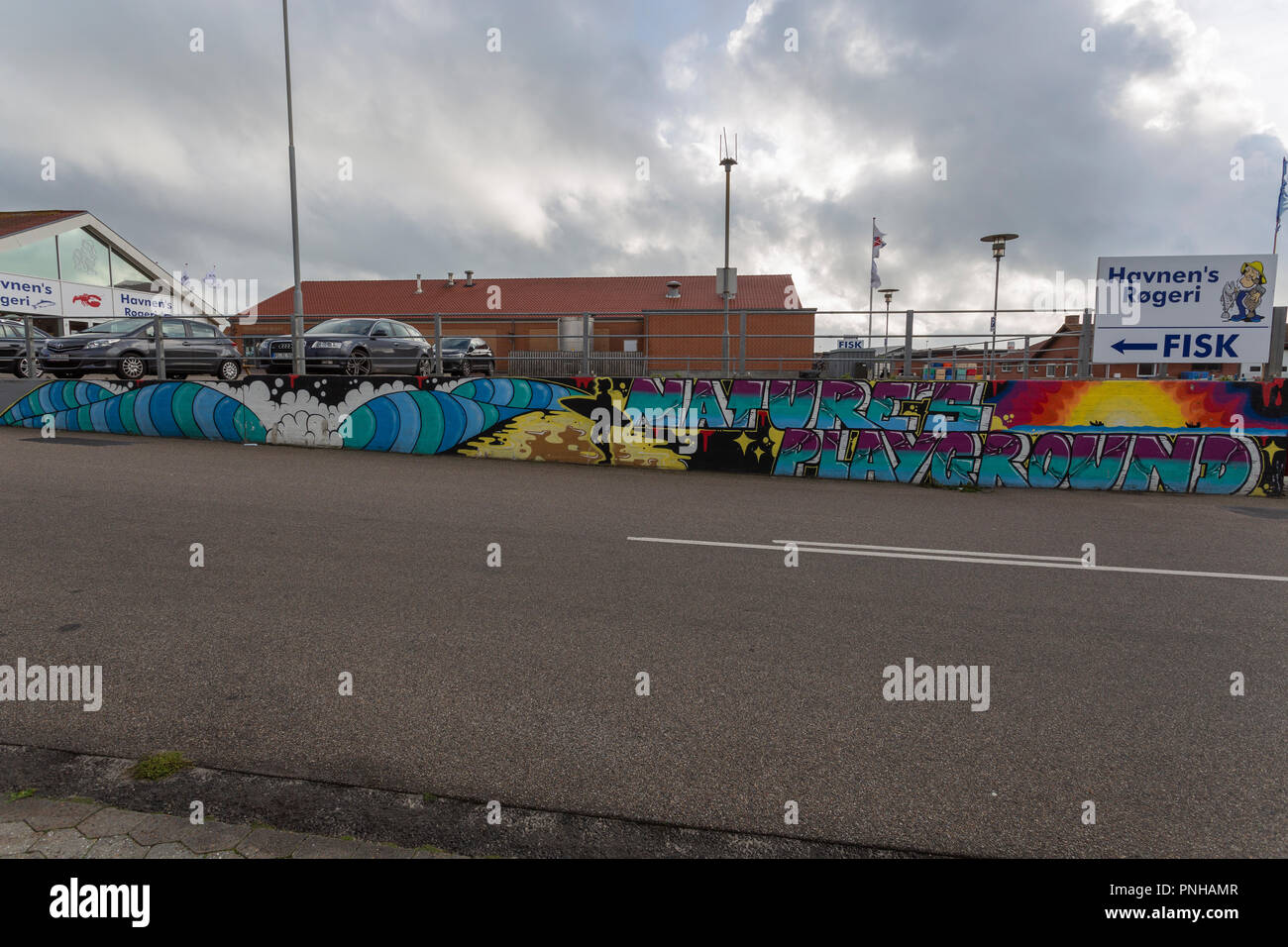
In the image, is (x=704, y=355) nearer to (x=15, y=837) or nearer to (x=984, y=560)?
(x=984, y=560)

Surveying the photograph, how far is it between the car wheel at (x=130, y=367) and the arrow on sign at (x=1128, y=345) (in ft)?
59.9

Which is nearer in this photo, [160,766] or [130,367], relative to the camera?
[160,766]

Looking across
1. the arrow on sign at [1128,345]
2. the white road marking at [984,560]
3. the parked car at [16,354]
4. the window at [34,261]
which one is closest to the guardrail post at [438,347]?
the white road marking at [984,560]

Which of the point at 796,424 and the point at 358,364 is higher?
the point at 358,364

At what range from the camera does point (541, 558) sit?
257 inches

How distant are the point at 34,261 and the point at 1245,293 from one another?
40.0m

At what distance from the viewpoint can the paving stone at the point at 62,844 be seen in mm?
2572

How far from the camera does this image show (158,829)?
2707mm

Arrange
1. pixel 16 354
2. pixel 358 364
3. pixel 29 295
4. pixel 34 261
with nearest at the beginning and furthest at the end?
pixel 358 364
pixel 16 354
pixel 29 295
pixel 34 261

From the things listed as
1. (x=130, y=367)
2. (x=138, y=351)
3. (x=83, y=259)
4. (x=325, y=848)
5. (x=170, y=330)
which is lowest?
(x=325, y=848)

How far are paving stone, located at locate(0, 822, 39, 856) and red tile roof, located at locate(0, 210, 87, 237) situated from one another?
36.1 meters

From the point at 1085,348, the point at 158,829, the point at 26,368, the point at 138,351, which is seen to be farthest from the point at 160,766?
the point at 26,368
